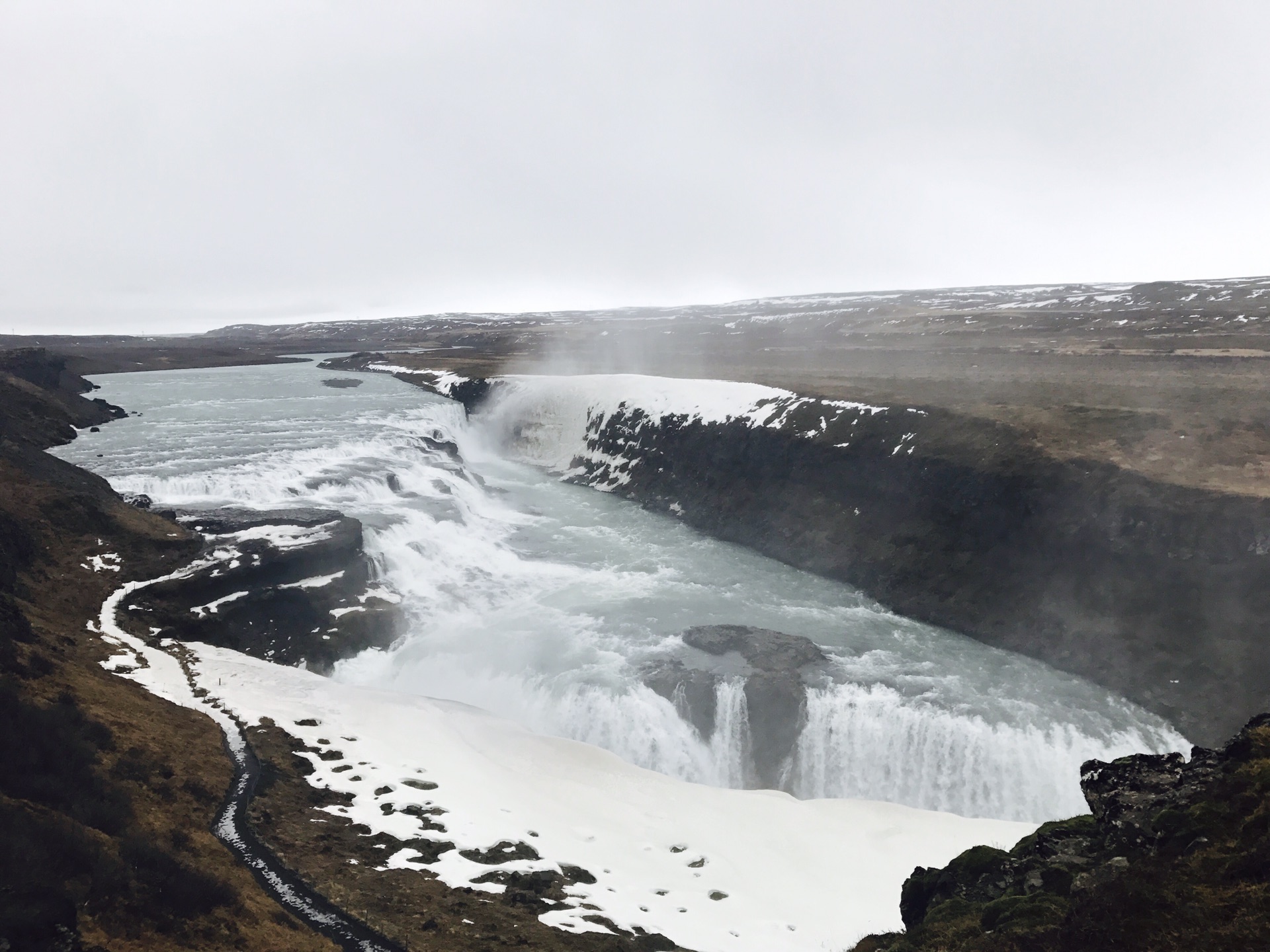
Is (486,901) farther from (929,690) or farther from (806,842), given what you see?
(929,690)

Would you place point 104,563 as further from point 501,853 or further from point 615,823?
point 615,823

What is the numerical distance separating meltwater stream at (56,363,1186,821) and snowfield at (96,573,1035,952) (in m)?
2.14

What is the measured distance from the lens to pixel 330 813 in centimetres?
1453

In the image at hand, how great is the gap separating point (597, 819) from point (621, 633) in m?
11.2

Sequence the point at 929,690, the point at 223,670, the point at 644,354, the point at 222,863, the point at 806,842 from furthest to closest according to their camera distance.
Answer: the point at 644,354
the point at 929,690
the point at 223,670
the point at 806,842
the point at 222,863

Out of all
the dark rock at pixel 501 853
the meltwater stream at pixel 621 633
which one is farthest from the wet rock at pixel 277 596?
the dark rock at pixel 501 853

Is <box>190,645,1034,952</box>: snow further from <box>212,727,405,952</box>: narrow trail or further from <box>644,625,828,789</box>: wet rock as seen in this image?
<box>644,625,828,789</box>: wet rock

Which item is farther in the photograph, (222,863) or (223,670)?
(223,670)

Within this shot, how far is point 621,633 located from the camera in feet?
91.5

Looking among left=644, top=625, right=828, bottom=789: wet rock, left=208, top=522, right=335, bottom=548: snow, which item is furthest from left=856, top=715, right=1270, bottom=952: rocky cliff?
left=208, top=522, right=335, bottom=548: snow

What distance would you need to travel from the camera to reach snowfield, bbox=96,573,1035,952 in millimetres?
13328

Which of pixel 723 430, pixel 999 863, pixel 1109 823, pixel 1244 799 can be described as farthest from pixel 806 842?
pixel 723 430

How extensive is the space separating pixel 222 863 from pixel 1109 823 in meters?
13.6

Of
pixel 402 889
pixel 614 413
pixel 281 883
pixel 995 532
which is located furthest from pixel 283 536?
pixel 614 413
